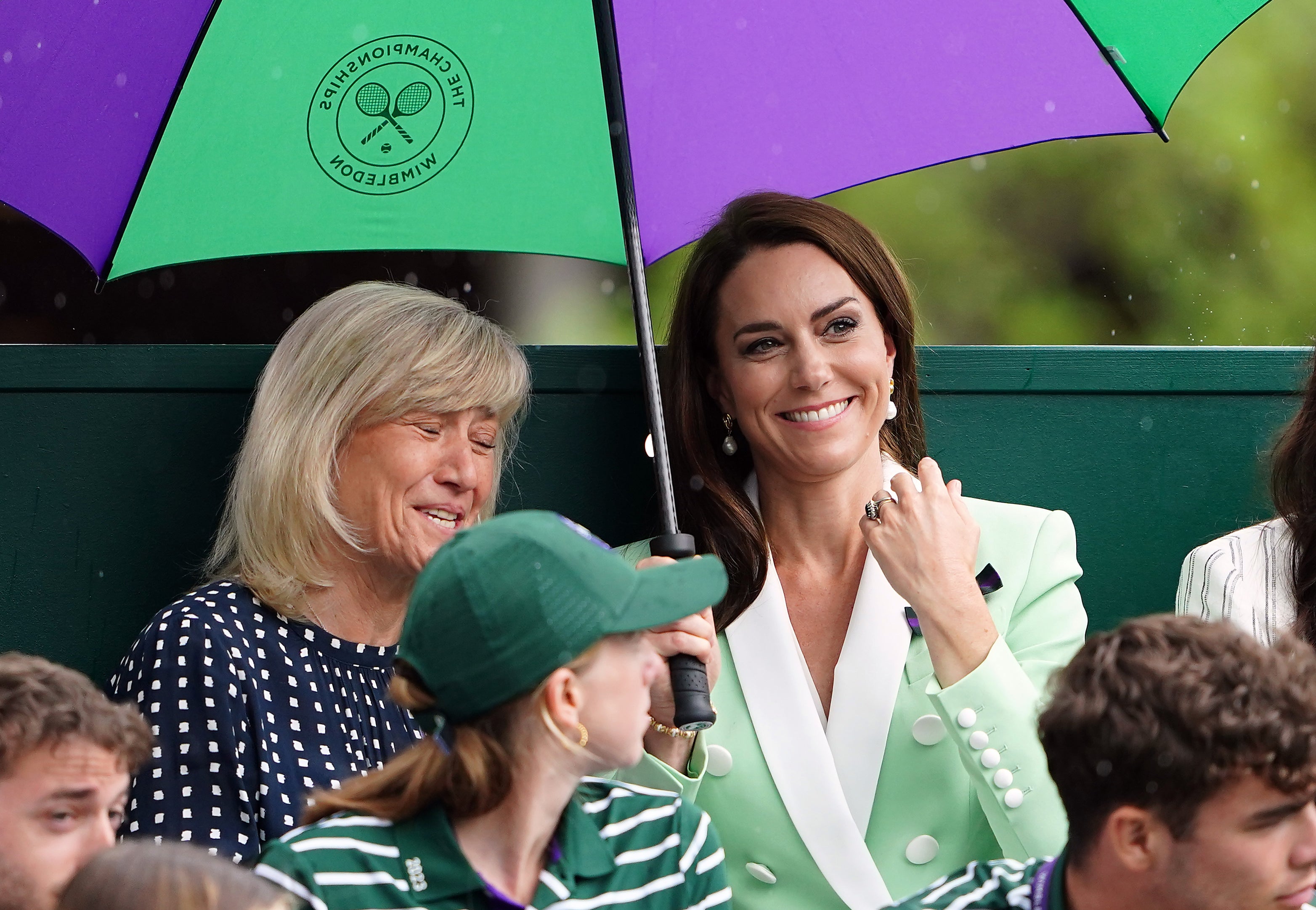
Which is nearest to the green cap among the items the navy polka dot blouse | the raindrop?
the navy polka dot blouse

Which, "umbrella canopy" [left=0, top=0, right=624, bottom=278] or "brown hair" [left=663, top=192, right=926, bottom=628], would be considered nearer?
"umbrella canopy" [left=0, top=0, right=624, bottom=278]

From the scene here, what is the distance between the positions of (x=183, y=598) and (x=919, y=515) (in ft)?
4.37

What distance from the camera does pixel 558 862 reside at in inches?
88.3

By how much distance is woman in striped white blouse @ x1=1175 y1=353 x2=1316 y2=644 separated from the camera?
310cm

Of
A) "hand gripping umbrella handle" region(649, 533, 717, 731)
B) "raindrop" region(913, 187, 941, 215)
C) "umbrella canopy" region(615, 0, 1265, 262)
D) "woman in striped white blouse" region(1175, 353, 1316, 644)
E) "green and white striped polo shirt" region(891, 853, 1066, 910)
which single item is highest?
"raindrop" region(913, 187, 941, 215)

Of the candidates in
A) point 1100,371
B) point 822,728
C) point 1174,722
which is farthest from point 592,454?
point 1174,722

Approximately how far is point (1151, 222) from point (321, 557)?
6.59 metres

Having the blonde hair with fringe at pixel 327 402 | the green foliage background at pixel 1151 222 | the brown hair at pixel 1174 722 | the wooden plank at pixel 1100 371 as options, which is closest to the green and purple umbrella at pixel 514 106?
the blonde hair with fringe at pixel 327 402

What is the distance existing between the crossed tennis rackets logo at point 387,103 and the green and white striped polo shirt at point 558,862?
1.32 m

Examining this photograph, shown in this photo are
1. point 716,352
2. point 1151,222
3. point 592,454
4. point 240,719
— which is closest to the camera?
point 240,719

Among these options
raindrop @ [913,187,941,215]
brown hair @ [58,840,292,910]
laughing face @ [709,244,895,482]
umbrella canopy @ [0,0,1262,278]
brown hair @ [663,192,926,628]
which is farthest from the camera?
raindrop @ [913,187,941,215]

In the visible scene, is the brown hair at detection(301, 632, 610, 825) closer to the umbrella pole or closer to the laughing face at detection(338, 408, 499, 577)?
the umbrella pole

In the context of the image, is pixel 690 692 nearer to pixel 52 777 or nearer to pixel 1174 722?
pixel 1174 722

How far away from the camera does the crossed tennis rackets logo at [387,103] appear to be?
9.75 feet
